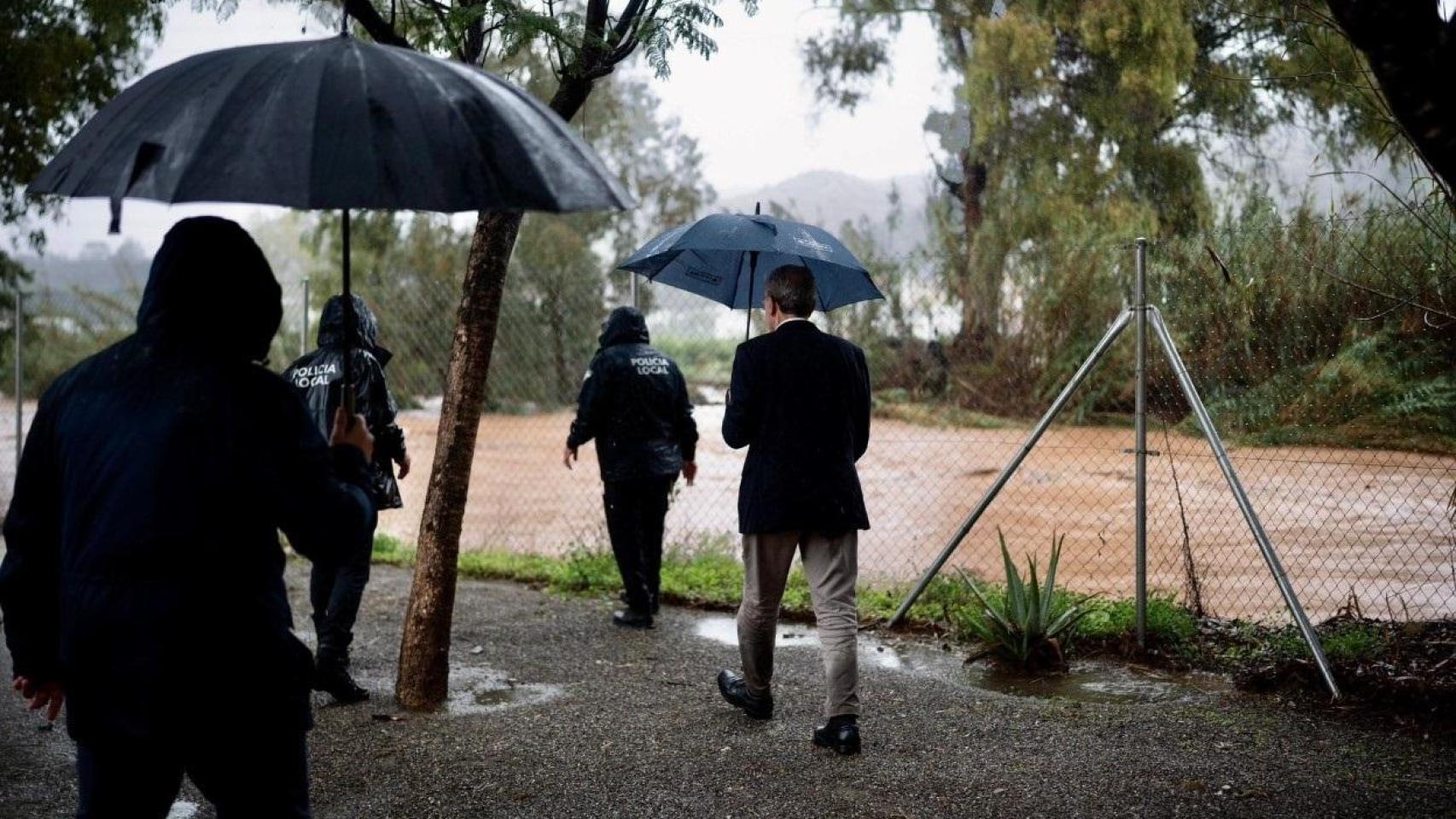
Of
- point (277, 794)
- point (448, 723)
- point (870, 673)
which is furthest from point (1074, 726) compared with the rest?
point (277, 794)

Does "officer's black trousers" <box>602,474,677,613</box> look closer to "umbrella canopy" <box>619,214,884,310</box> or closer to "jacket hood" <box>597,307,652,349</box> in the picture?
"jacket hood" <box>597,307,652,349</box>

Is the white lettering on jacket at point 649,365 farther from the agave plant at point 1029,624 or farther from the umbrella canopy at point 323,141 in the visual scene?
the umbrella canopy at point 323,141

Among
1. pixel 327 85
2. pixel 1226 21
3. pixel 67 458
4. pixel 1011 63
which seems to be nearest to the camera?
pixel 67 458

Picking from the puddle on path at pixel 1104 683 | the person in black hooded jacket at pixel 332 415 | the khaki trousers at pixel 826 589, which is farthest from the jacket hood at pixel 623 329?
the puddle on path at pixel 1104 683

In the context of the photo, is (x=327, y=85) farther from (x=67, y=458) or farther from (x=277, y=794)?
(x=277, y=794)

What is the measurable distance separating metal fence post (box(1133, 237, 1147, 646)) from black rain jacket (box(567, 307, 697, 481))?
8.19ft

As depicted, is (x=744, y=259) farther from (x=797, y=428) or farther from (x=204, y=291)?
(x=204, y=291)

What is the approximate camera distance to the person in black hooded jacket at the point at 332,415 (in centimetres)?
544

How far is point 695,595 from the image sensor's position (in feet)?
25.8

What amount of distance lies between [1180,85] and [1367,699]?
535 inches

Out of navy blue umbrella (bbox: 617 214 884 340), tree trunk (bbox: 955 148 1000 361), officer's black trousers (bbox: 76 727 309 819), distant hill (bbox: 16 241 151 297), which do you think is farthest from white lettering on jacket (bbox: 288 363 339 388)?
distant hill (bbox: 16 241 151 297)

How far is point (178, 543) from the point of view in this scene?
2363 millimetres

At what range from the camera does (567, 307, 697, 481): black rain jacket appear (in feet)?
23.2

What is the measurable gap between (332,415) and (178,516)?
3199mm
